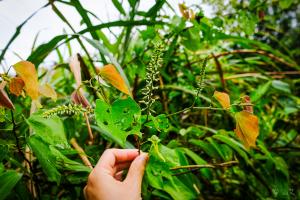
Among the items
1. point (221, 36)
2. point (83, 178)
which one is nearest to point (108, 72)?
A: point (83, 178)

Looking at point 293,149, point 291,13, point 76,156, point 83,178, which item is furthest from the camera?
point 291,13

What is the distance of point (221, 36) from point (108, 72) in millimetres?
567

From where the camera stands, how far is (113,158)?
0.52 metres

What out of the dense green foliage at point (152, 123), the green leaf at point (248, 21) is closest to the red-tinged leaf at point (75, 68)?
the dense green foliage at point (152, 123)

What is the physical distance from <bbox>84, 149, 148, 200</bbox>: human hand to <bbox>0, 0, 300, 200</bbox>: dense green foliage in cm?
4

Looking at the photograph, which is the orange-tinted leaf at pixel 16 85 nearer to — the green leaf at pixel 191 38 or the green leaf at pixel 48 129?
the green leaf at pixel 48 129

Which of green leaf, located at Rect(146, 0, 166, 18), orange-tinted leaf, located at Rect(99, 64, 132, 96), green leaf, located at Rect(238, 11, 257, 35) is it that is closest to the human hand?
orange-tinted leaf, located at Rect(99, 64, 132, 96)

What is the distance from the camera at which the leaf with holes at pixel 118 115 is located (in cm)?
43

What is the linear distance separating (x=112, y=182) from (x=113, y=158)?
0.07m

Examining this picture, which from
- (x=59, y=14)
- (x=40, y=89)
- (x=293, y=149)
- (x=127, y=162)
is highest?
(x=59, y=14)

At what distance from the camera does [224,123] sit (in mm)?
1318

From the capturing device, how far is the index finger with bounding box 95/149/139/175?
Answer: 500mm

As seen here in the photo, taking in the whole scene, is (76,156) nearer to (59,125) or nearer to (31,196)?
(31,196)

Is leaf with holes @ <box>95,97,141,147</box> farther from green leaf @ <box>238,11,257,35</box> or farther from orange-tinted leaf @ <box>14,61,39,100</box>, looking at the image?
green leaf @ <box>238,11,257,35</box>
